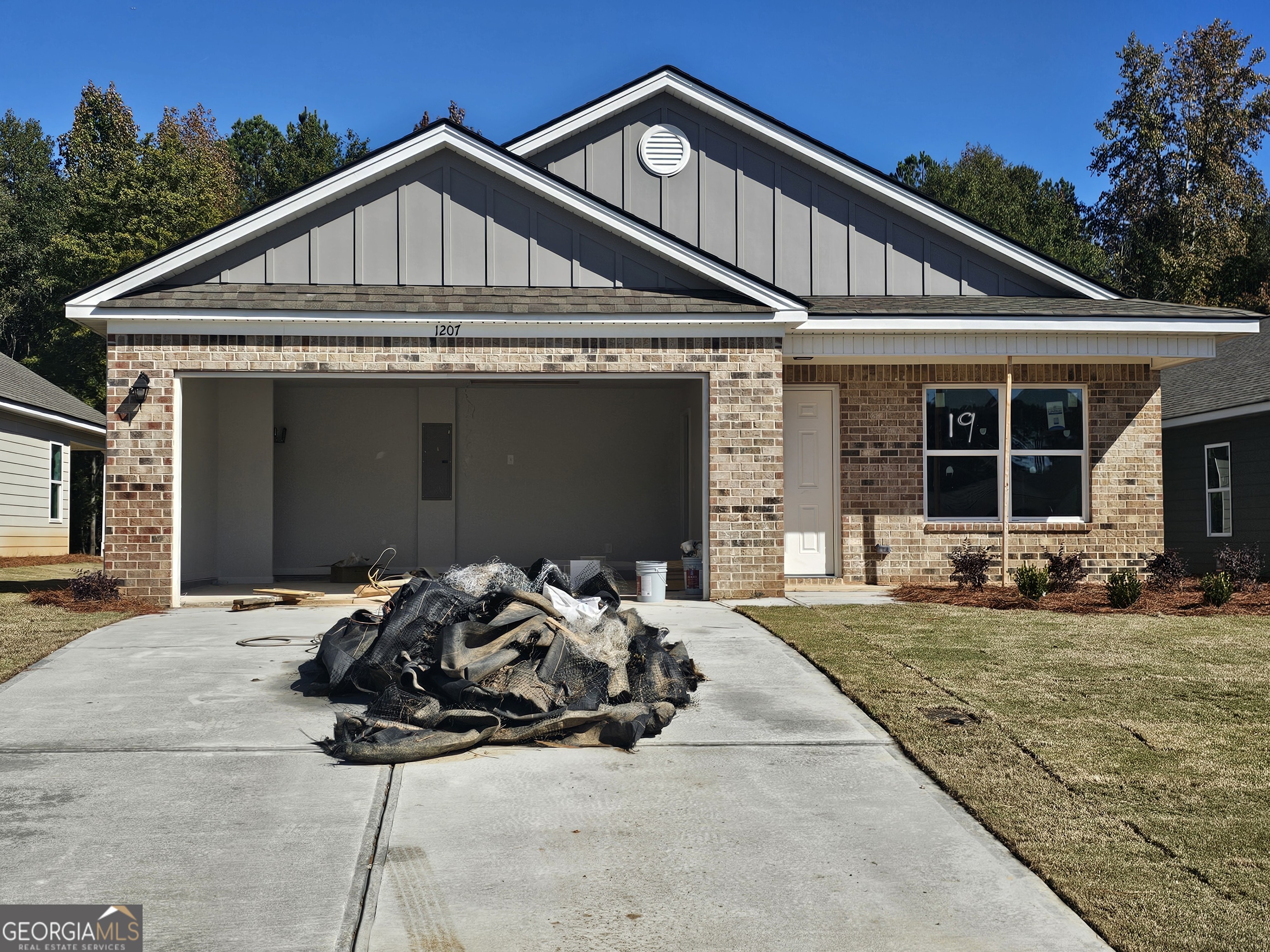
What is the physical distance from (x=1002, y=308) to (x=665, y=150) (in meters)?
5.19

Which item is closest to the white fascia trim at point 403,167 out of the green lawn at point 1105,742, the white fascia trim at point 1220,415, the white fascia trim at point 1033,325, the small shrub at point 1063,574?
the white fascia trim at point 1033,325

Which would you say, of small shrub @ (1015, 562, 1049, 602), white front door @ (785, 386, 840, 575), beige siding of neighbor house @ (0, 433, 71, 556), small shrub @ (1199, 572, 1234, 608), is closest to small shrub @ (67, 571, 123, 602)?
white front door @ (785, 386, 840, 575)

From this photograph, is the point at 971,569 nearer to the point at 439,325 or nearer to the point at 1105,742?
the point at 439,325

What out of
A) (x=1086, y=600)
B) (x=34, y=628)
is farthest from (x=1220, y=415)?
(x=34, y=628)

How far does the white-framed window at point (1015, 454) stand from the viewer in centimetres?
1405

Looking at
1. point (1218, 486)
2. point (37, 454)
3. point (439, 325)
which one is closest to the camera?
point (439, 325)

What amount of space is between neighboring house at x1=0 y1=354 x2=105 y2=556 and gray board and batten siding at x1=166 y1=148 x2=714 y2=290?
435 inches

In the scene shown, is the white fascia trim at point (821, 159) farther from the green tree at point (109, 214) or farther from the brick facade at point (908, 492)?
the green tree at point (109, 214)

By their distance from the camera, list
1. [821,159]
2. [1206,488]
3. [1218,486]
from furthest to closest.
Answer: [1206,488]
[1218,486]
[821,159]

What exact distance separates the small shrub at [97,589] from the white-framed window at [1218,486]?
16098 mm

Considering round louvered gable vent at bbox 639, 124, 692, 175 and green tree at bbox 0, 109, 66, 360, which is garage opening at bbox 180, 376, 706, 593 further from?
green tree at bbox 0, 109, 66, 360

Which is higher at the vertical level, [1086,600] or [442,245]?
[442,245]

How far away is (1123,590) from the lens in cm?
1131

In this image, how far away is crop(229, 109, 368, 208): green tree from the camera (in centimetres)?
4462
